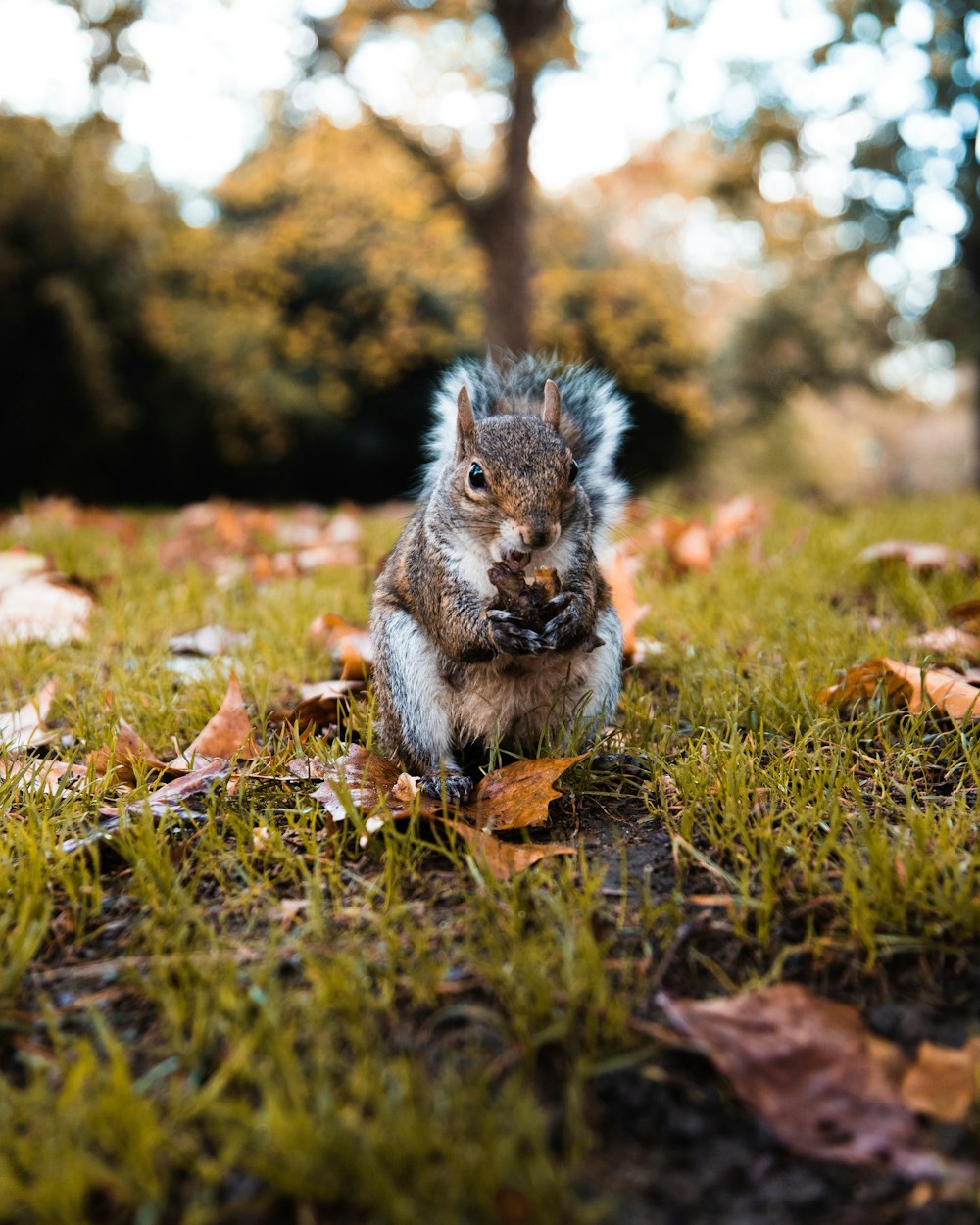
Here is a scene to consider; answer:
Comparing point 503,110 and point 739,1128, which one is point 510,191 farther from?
point 739,1128

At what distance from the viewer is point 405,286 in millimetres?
8484

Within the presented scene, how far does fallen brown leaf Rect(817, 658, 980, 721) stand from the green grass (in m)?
0.05

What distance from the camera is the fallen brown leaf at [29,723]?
183cm

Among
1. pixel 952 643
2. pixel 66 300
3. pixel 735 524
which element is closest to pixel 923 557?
pixel 952 643

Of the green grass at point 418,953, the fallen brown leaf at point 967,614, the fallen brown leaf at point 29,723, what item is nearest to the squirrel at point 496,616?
the green grass at point 418,953

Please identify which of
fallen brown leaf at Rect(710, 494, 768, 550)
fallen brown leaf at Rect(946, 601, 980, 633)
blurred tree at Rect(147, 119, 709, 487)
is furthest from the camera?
blurred tree at Rect(147, 119, 709, 487)

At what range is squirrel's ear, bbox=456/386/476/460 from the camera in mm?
1768

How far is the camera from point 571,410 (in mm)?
1957

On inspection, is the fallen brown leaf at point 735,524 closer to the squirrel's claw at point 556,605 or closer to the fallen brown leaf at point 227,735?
the squirrel's claw at point 556,605

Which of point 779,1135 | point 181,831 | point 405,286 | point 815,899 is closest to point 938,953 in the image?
point 815,899

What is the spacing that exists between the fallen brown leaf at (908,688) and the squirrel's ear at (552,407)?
745mm

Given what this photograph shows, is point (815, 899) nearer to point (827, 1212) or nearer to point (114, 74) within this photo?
point (827, 1212)

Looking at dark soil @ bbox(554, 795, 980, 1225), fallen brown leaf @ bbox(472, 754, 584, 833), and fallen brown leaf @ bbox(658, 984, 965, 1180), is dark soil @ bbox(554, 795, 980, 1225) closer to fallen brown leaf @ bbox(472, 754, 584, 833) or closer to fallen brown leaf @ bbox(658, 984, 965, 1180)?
fallen brown leaf @ bbox(658, 984, 965, 1180)

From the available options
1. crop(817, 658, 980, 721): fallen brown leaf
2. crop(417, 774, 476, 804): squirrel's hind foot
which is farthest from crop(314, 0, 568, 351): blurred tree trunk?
crop(417, 774, 476, 804): squirrel's hind foot
